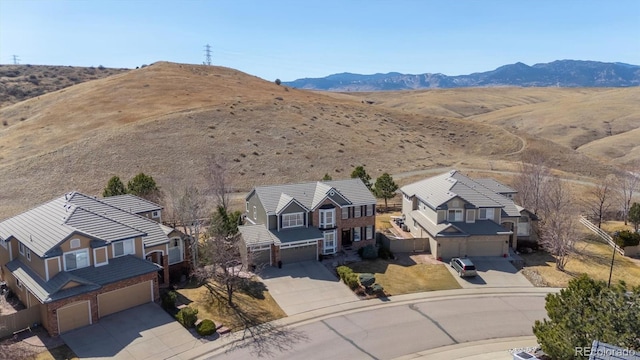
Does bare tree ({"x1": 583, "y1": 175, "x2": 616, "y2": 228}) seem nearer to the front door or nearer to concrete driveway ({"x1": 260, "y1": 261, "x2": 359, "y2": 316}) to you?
the front door

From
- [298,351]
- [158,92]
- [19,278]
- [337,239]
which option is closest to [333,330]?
[298,351]

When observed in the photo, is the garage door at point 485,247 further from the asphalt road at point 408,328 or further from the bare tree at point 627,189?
the bare tree at point 627,189

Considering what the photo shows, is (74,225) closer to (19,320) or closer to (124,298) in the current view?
(124,298)

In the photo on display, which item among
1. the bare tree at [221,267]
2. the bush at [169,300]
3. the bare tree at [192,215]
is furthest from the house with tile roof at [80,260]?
the bare tree at [221,267]

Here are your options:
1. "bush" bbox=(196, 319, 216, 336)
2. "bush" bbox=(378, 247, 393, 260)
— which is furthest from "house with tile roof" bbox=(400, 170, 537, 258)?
"bush" bbox=(196, 319, 216, 336)

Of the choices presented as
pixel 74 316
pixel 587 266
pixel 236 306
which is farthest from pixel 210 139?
pixel 587 266

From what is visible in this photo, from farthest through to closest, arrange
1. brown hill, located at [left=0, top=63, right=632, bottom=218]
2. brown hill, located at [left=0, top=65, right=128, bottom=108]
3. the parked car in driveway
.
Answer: brown hill, located at [left=0, top=65, right=128, bottom=108], brown hill, located at [left=0, top=63, right=632, bottom=218], the parked car in driveway
